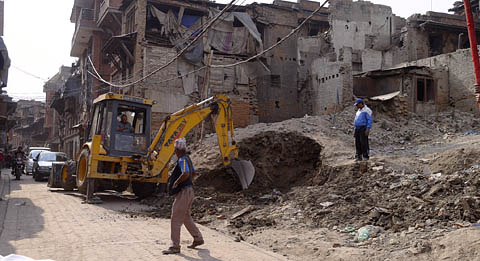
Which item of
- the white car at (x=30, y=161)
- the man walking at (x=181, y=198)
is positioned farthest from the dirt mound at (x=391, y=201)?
the white car at (x=30, y=161)

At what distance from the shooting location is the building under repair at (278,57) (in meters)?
21.7

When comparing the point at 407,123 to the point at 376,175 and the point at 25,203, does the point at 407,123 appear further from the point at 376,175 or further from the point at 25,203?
the point at 25,203

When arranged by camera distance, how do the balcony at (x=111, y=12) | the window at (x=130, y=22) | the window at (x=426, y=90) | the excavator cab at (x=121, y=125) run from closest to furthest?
the excavator cab at (x=121, y=125) < the window at (x=426, y=90) < the window at (x=130, y=22) < the balcony at (x=111, y=12)

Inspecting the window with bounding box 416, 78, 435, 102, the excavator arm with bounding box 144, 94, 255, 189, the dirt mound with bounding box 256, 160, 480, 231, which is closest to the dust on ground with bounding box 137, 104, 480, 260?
the dirt mound with bounding box 256, 160, 480, 231

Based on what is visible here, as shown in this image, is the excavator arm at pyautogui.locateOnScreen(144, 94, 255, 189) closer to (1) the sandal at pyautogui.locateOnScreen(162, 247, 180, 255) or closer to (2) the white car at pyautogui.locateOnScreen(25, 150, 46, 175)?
(1) the sandal at pyautogui.locateOnScreen(162, 247, 180, 255)

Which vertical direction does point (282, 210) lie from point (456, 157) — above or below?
below

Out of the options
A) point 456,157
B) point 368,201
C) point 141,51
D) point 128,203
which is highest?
point 141,51

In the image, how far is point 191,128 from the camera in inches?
450

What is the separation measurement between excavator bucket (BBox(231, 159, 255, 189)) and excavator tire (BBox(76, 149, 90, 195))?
4207mm

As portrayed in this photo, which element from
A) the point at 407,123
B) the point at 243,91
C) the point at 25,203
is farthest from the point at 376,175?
the point at 243,91

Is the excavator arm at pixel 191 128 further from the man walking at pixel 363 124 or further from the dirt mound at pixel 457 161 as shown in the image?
the dirt mound at pixel 457 161

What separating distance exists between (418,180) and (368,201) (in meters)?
1.20

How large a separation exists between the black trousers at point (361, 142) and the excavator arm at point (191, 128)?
292cm

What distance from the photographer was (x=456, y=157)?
972cm
